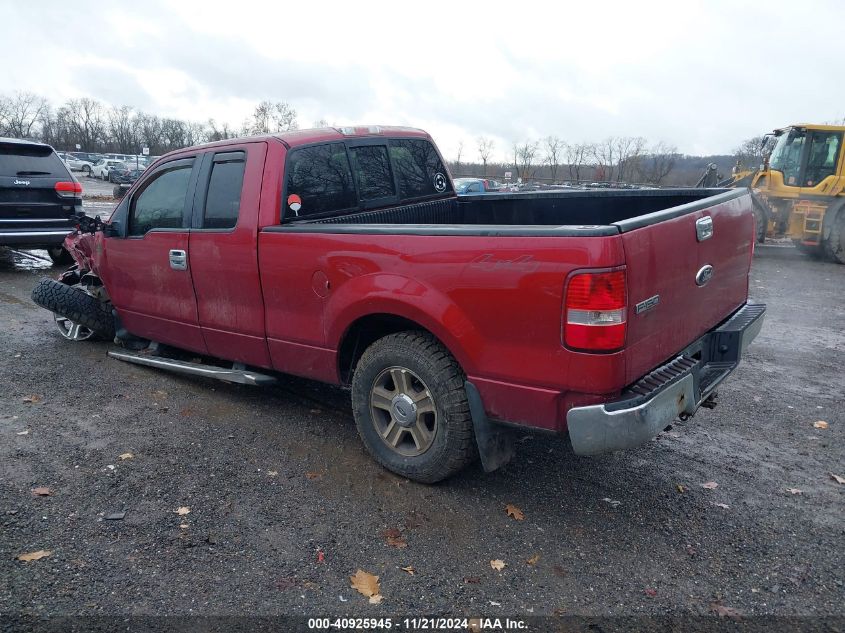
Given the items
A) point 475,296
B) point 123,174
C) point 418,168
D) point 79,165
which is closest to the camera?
point 475,296

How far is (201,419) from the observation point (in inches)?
186

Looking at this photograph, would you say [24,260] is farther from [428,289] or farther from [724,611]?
[724,611]

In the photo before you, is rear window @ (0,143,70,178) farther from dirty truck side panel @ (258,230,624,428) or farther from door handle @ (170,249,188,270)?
dirty truck side panel @ (258,230,624,428)

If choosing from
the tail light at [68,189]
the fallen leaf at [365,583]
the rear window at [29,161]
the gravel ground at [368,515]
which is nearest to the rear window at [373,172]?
the gravel ground at [368,515]

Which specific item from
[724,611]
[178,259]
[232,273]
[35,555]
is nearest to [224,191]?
[232,273]

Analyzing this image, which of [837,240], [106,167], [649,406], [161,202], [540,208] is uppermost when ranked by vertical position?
[161,202]

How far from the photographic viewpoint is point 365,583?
294 centimetres

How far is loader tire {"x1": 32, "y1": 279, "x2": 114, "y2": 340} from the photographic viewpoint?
6.02 metres

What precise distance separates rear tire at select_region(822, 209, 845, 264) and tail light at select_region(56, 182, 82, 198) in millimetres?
15150

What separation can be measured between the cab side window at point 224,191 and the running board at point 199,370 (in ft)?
3.56

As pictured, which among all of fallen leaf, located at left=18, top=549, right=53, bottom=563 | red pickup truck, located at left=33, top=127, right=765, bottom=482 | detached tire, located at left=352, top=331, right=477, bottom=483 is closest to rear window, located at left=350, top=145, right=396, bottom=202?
red pickup truck, located at left=33, top=127, right=765, bottom=482

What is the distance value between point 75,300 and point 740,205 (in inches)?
222

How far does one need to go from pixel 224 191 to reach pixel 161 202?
2.94 ft

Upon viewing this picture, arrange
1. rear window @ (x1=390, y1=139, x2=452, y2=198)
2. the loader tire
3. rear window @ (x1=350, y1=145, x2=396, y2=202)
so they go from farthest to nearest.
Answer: the loader tire → rear window @ (x1=390, y1=139, x2=452, y2=198) → rear window @ (x1=350, y1=145, x2=396, y2=202)
